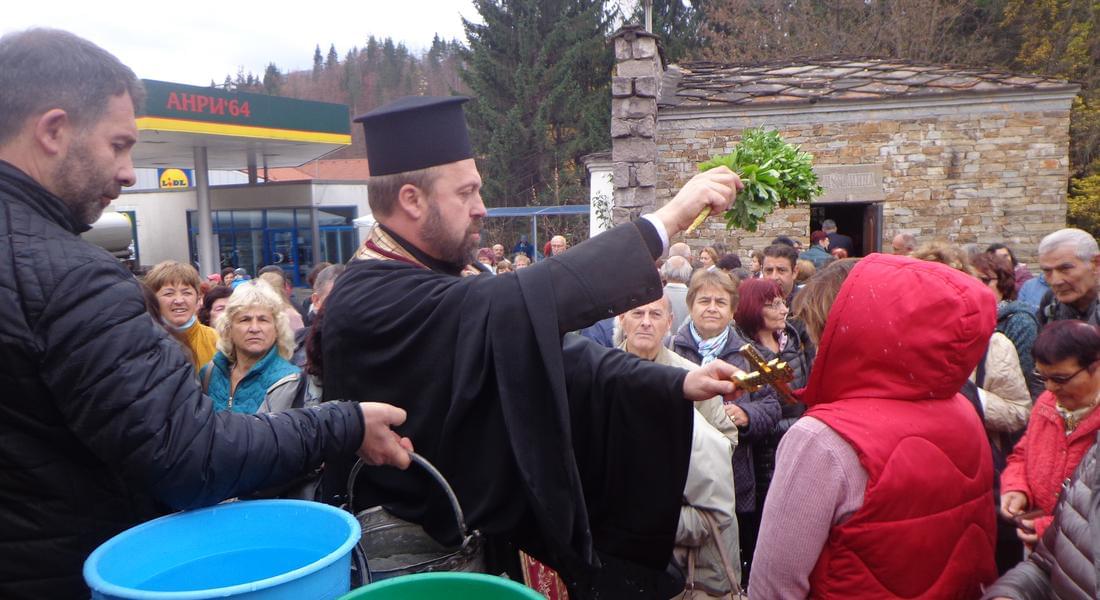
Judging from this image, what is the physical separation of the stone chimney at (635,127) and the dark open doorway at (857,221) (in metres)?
3.65

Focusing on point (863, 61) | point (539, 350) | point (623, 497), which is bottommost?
point (623, 497)

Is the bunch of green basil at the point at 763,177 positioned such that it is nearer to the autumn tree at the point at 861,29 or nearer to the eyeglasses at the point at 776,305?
the eyeglasses at the point at 776,305

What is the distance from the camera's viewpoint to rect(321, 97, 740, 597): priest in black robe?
6.04 feet

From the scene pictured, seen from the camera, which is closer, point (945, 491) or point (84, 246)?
point (84, 246)

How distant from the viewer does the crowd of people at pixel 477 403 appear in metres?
1.47

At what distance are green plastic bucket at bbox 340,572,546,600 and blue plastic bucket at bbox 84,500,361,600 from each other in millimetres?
89

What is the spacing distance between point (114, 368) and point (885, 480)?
178 cm

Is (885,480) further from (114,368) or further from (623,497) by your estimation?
(114,368)

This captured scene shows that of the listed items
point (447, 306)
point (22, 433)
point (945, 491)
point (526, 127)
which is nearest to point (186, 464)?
point (22, 433)

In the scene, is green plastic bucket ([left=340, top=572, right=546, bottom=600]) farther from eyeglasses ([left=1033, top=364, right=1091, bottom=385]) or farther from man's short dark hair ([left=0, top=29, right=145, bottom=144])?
eyeglasses ([left=1033, top=364, right=1091, bottom=385])

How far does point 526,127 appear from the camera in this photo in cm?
3369

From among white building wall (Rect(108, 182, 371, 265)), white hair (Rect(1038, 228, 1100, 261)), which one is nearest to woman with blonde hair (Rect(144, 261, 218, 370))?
white hair (Rect(1038, 228, 1100, 261))

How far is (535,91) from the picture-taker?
33688 millimetres

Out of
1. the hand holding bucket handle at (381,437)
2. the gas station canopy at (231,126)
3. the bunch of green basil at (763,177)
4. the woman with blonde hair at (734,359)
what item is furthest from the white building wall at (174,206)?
the hand holding bucket handle at (381,437)
